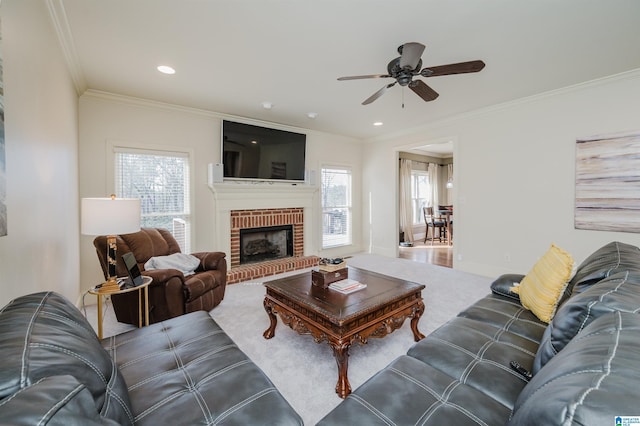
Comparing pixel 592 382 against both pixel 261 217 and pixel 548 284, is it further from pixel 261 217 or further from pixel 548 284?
pixel 261 217

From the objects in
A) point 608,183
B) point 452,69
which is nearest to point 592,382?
point 452,69

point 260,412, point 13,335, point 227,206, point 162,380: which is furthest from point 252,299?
point 13,335

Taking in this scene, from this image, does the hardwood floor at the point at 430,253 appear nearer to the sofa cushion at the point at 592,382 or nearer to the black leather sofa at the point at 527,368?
the black leather sofa at the point at 527,368

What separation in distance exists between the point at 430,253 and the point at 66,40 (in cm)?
647

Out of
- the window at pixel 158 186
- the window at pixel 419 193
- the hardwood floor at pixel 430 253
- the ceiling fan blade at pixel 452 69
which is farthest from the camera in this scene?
the window at pixel 419 193

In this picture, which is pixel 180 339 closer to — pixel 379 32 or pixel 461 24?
pixel 379 32

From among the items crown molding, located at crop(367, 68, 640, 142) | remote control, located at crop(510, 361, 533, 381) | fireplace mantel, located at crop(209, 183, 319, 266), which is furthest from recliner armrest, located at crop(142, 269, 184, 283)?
crown molding, located at crop(367, 68, 640, 142)

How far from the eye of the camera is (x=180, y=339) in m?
1.51

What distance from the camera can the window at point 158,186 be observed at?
357 cm

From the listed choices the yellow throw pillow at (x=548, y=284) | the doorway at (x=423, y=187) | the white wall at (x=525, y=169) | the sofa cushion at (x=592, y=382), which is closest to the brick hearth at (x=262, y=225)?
the white wall at (x=525, y=169)

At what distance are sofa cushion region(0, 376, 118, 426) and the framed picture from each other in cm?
466

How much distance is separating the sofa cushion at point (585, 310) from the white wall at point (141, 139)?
4.01 m

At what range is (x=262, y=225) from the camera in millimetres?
4734

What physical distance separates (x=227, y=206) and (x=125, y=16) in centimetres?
263
